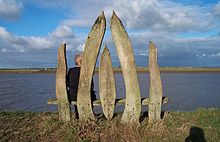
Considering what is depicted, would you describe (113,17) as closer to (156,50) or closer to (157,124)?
(156,50)

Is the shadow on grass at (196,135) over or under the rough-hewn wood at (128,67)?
under

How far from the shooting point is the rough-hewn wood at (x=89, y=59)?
1057cm

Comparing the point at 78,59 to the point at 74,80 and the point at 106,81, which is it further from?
the point at 106,81

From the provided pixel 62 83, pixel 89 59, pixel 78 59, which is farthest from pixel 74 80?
pixel 89 59

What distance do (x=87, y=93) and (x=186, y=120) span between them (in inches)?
155

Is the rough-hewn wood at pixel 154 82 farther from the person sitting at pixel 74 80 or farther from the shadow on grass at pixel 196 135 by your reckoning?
the person sitting at pixel 74 80

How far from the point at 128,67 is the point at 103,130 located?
2270mm

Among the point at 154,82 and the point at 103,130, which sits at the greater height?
the point at 154,82

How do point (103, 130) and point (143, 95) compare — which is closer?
point (103, 130)

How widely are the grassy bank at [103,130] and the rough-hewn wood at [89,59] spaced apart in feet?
2.93

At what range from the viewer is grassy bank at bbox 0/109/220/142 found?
9578mm

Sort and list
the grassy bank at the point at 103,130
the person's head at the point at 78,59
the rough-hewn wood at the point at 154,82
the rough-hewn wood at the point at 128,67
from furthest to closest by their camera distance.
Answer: the person's head at the point at 78,59 < the rough-hewn wood at the point at 154,82 < the rough-hewn wood at the point at 128,67 < the grassy bank at the point at 103,130

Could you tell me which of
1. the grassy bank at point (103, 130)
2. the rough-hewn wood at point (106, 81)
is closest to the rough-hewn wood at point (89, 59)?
the rough-hewn wood at point (106, 81)

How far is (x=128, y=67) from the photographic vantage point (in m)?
10.5
